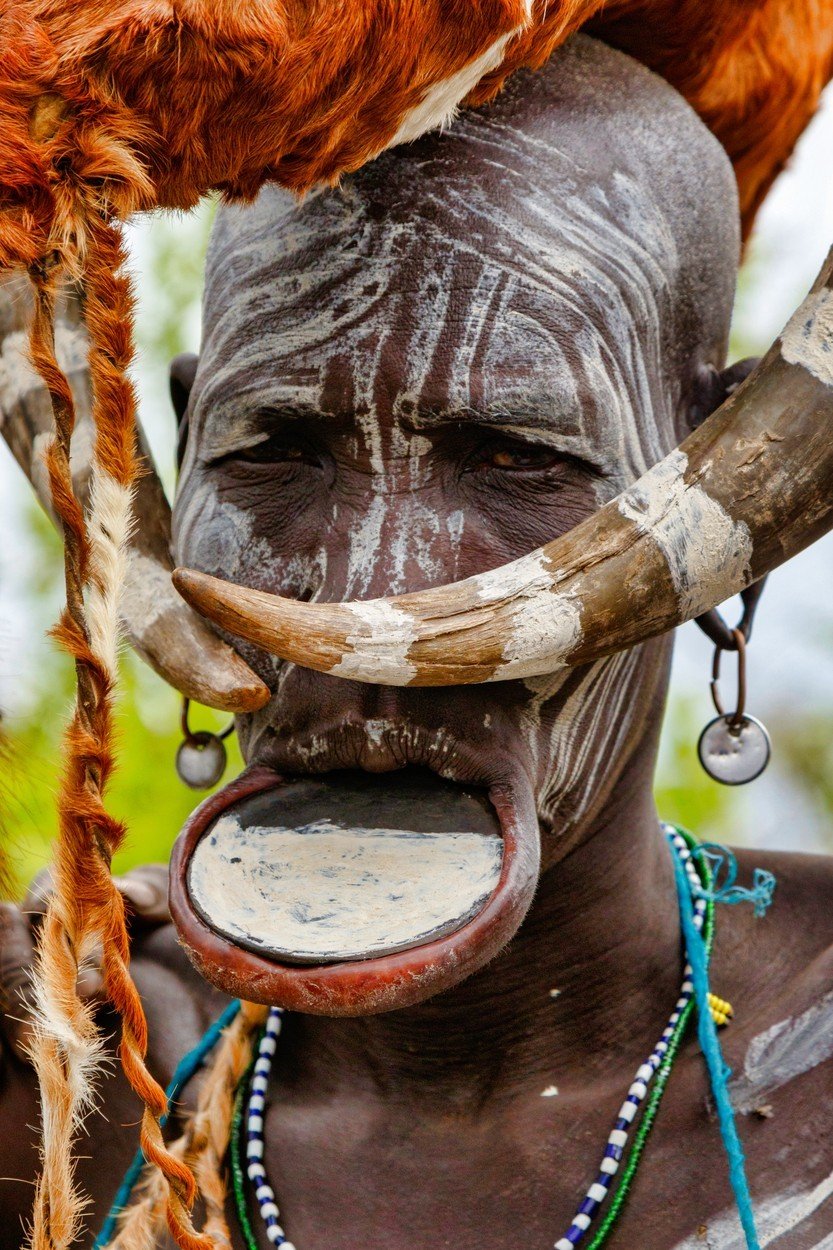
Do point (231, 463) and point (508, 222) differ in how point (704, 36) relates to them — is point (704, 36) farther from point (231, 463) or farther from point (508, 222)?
point (231, 463)

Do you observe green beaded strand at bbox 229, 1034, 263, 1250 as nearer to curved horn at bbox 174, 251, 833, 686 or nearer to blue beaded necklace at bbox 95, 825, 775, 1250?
blue beaded necklace at bbox 95, 825, 775, 1250

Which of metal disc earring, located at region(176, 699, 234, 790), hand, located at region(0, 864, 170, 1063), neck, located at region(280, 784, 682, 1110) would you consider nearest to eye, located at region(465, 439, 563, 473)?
neck, located at region(280, 784, 682, 1110)

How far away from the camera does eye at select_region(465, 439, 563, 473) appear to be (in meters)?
1.94

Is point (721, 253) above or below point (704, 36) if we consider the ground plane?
below

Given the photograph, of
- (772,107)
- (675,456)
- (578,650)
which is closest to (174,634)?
(578,650)

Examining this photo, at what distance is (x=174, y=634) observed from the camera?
2066 millimetres

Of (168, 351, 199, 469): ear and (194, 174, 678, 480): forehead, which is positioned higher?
(194, 174, 678, 480): forehead

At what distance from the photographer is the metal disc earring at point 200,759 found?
250 cm

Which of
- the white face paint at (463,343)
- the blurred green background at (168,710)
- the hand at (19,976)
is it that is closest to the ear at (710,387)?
the white face paint at (463,343)

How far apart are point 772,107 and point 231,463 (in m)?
1.14

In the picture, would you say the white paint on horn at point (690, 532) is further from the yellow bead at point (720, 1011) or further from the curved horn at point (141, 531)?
the yellow bead at point (720, 1011)

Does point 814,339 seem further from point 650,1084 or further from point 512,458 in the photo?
point 650,1084

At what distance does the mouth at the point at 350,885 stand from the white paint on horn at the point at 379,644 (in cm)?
27

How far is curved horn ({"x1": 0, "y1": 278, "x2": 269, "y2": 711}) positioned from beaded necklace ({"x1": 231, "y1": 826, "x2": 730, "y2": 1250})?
0.76 meters
